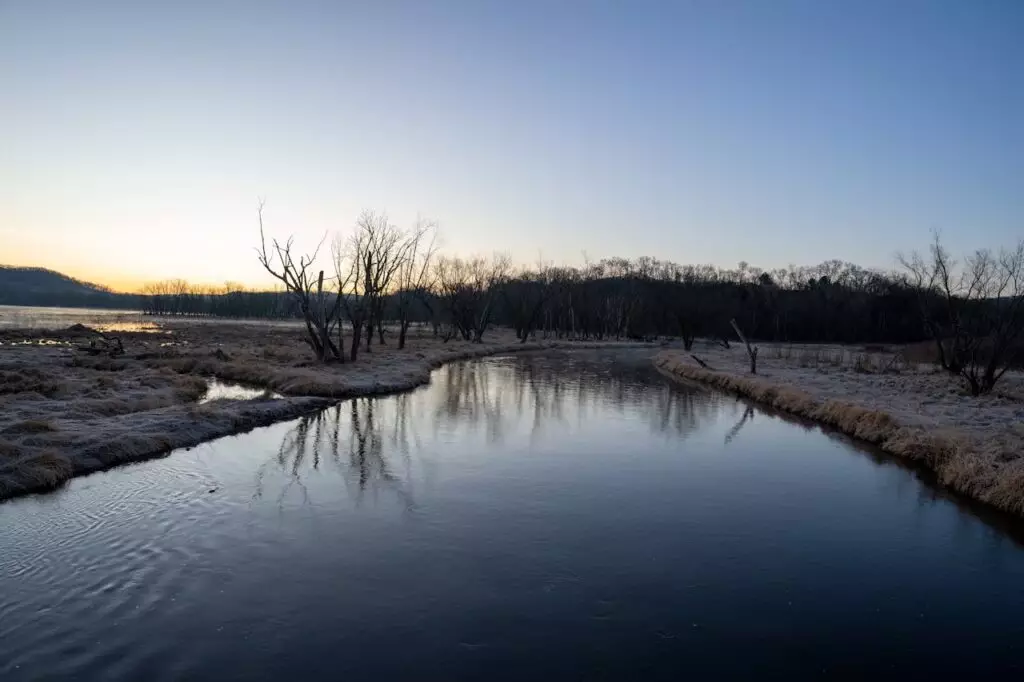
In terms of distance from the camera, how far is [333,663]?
20.8ft

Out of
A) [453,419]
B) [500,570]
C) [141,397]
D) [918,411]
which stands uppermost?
[918,411]

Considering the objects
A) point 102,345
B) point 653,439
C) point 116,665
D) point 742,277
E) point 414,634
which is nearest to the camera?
point 116,665

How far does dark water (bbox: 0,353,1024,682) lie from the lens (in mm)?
6574

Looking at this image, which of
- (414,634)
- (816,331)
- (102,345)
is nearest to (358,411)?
(414,634)

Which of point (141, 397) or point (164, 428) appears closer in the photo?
point (164, 428)

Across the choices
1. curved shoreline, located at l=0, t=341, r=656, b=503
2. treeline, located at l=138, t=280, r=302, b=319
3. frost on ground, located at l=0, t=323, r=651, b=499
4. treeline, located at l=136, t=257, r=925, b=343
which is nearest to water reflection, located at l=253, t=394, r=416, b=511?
curved shoreline, located at l=0, t=341, r=656, b=503

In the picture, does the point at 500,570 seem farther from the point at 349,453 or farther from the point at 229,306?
the point at 229,306

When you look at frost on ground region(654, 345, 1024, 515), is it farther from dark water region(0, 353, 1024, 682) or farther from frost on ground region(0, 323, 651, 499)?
frost on ground region(0, 323, 651, 499)

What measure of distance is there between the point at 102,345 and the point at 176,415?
25910mm

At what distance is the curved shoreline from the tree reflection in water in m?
1.21

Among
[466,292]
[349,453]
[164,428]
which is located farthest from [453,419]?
[466,292]

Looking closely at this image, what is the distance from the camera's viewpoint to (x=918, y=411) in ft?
67.1

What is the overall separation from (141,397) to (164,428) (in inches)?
185

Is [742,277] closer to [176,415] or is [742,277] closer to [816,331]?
[816,331]
